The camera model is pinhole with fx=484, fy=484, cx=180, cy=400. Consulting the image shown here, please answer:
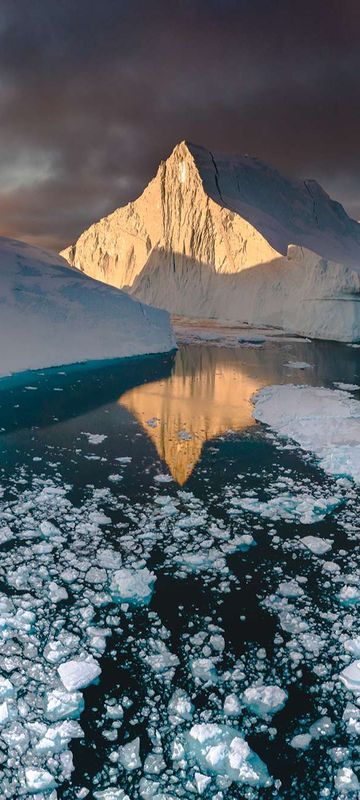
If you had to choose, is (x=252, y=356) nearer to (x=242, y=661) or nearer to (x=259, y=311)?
(x=259, y=311)

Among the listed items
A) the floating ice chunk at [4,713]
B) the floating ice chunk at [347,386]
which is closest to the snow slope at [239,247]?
the floating ice chunk at [347,386]

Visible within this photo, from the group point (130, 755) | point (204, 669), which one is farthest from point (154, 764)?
point (204, 669)

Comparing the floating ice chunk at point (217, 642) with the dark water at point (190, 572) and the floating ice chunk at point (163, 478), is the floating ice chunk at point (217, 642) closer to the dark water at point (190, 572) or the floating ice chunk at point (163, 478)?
the dark water at point (190, 572)

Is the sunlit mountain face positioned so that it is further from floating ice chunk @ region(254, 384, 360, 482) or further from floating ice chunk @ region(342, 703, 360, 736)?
floating ice chunk @ region(342, 703, 360, 736)

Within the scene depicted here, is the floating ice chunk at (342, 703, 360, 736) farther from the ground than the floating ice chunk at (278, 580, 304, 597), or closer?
closer

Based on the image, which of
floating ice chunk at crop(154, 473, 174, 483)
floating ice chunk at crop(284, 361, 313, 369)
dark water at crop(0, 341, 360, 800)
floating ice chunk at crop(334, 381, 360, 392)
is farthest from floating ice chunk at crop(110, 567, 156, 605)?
floating ice chunk at crop(284, 361, 313, 369)

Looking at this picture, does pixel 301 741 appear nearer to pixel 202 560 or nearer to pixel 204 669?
pixel 204 669
